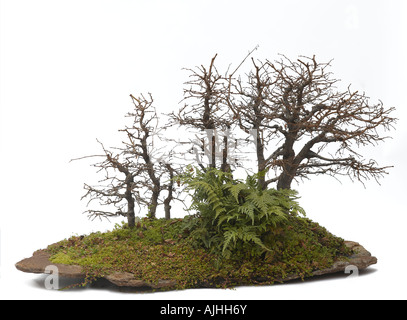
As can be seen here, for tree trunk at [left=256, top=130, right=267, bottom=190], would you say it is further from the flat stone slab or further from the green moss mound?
the flat stone slab

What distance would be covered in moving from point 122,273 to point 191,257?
1.09m

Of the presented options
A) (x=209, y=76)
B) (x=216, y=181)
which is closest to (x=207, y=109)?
(x=209, y=76)

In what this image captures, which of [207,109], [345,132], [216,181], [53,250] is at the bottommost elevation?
[53,250]

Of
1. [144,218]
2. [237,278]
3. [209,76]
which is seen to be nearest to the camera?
[237,278]

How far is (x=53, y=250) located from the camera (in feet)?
26.9

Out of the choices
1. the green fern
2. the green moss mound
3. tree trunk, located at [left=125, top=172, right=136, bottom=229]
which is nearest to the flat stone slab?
the green moss mound

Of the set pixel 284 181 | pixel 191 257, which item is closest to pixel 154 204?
pixel 191 257

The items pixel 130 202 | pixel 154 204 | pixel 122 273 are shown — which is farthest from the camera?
pixel 154 204

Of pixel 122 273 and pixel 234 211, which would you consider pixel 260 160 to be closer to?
pixel 234 211

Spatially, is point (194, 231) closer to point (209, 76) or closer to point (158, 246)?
point (158, 246)

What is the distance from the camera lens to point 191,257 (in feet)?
24.7

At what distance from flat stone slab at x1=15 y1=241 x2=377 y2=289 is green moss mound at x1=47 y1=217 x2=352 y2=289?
77mm

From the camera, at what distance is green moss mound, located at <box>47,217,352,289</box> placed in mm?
7195

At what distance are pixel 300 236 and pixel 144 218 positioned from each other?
2.94 meters
